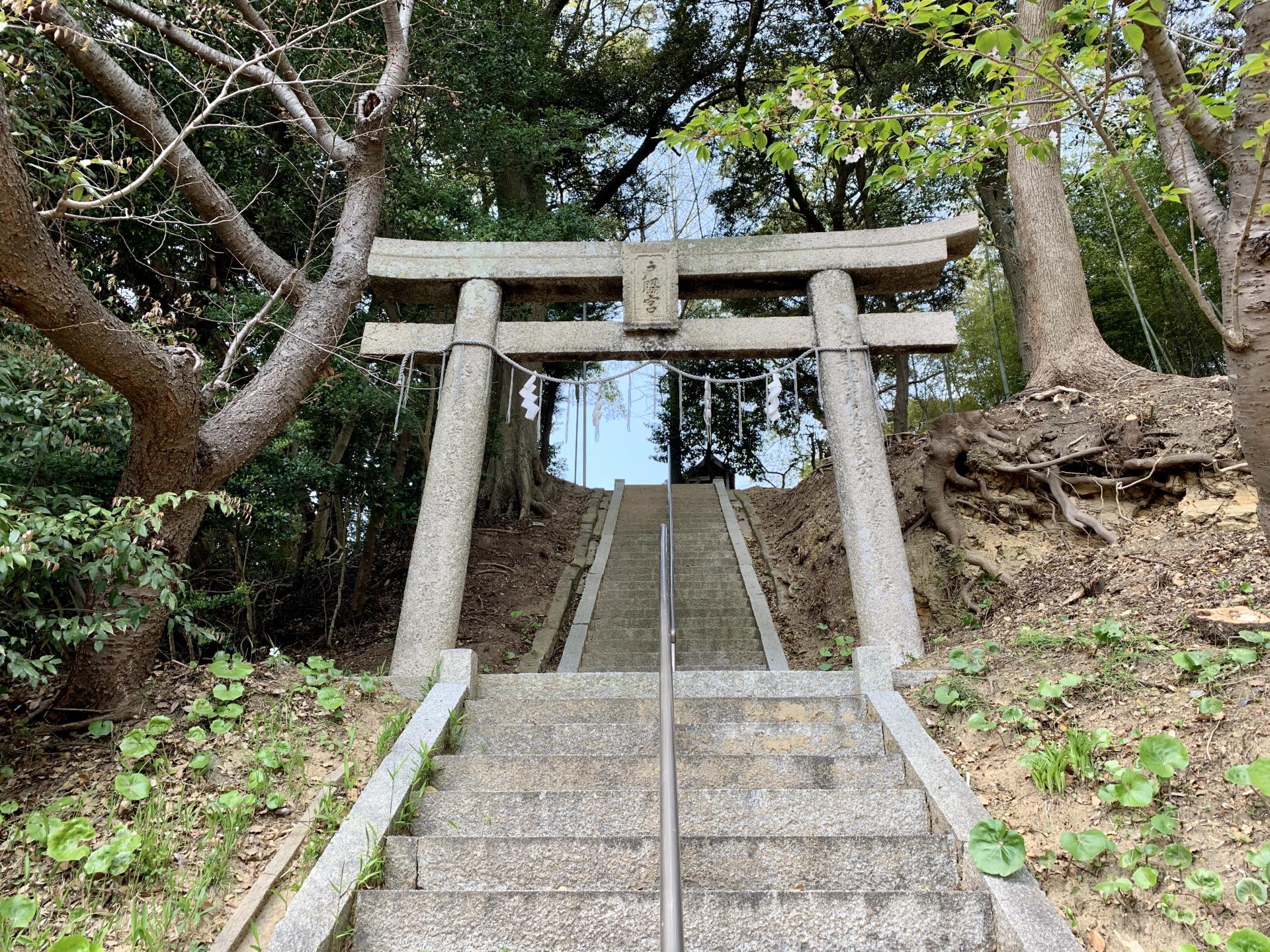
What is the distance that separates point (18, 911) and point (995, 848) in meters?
3.49

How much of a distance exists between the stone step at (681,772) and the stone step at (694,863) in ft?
1.73

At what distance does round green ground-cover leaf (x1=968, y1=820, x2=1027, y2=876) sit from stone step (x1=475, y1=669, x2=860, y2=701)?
4.95 feet

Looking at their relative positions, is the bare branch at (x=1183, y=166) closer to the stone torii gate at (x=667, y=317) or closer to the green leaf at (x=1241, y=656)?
the green leaf at (x=1241, y=656)

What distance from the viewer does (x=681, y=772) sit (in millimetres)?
3555

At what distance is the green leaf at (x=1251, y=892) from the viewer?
242cm

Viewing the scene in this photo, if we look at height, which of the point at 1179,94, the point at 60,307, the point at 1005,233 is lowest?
the point at 60,307

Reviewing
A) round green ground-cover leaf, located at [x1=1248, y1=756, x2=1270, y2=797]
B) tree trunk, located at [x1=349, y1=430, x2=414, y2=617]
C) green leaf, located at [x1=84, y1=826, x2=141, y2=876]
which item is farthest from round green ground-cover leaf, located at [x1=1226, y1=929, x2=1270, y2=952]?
tree trunk, located at [x1=349, y1=430, x2=414, y2=617]

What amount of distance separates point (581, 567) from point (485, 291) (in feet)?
15.7

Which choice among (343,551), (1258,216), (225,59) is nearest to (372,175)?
(225,59)

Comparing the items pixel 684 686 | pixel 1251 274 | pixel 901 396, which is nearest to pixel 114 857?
pixel 684 686

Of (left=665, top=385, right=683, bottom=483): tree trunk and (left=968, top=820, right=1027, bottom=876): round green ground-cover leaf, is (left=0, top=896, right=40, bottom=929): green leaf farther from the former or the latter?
(left=665, top=385, right=683, bottom=483): tree trunk

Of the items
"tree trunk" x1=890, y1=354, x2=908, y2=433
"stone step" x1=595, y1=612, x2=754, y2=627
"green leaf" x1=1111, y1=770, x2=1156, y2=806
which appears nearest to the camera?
"green leaf" x1=1111, y1=770, x2=1156, y2=806

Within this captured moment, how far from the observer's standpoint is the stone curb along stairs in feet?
8.52

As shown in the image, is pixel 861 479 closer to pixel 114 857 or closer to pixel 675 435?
pixel 114 857
